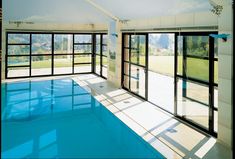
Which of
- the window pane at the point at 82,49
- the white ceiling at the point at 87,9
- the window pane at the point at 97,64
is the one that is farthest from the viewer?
the window pane at the point at 82,49

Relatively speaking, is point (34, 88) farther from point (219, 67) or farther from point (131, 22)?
point (219, 67)

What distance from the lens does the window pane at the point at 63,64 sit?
500 inches

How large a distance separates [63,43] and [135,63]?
5424mm

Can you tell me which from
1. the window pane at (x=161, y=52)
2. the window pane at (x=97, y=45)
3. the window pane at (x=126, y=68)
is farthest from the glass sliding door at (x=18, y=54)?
the window pane at (x=161, y=52)

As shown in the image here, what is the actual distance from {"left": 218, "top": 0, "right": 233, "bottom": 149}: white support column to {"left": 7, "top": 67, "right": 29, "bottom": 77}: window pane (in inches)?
385

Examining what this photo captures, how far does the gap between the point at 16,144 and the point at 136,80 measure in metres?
4.95

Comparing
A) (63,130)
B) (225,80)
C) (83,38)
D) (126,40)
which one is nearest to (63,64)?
(83,38)

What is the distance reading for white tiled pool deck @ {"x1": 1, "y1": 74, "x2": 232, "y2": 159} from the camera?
437 cm

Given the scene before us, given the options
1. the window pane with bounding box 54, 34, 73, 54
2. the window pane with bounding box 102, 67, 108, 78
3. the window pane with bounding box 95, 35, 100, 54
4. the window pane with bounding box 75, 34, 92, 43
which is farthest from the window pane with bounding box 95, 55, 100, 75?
the window pane with bounding box 54, 34, 73, 54

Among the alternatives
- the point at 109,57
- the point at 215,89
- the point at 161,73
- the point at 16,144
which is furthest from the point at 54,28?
the point at 215,89

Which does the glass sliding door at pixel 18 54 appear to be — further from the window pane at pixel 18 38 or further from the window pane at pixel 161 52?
the window pane at pixel 161 52

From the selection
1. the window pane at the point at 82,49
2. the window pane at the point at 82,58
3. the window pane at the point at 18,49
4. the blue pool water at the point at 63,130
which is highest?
the window pane at the point at 82,49

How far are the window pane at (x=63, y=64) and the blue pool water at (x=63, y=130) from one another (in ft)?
12.4

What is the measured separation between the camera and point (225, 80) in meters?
4.57
